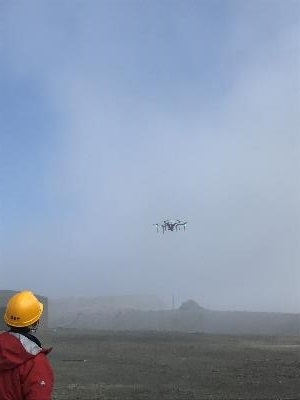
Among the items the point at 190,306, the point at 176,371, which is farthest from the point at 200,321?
the point at 176,371

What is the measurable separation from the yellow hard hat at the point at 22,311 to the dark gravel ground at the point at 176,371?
1104 cm

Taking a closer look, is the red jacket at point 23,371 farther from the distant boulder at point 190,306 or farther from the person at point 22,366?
the distant boulder at point 190,306

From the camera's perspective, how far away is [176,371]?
59.2 feet

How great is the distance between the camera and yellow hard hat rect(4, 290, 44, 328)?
3.44m

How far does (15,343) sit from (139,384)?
13.1 meters

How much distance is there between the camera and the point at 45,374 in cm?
326

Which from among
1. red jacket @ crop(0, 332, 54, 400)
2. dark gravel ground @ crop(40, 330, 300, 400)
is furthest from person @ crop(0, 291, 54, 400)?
dark gravel ground @ crop(40, 330, 300, 400)

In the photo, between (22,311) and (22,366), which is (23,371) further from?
(22,311)

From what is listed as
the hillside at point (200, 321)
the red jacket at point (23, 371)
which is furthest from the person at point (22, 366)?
→ the hillside at point (200, 321)

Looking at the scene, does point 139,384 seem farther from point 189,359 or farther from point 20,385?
point 20,385

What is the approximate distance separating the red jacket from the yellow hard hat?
0.11 m

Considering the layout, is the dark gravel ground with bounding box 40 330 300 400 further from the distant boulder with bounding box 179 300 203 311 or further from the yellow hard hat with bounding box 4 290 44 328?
the distant boulder with bounding box 179 300 203 311

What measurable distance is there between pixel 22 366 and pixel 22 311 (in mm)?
372

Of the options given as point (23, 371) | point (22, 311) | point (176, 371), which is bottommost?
point (176, 371)
